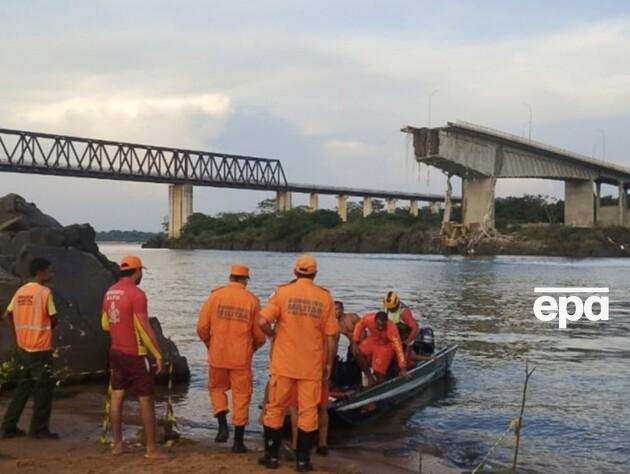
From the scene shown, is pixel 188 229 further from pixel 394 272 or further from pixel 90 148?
pixel 394 272

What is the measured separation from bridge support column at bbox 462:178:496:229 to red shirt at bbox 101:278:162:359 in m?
91.1

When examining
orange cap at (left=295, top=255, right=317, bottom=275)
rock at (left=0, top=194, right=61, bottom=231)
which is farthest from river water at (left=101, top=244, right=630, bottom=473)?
rock at (left=0, top=194, right=61, bottom=231)

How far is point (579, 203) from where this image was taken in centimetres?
11375

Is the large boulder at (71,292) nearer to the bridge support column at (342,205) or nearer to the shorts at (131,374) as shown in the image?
the shorts at (131,374)

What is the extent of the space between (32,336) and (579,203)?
367 ft

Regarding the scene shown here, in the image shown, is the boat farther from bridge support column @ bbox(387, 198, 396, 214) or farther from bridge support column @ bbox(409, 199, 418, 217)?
bridge support column @ bbox(409, 199, 418, 217)

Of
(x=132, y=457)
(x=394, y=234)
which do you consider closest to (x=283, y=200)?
(x=394, y=234)

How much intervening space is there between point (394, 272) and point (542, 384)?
155ft

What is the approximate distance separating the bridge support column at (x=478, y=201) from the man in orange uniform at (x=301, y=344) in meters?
90.9

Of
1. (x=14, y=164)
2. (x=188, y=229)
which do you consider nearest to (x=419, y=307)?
(x=14, y=164)

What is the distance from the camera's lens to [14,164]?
112 meters

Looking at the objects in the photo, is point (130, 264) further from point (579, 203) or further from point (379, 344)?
point (579, 203)

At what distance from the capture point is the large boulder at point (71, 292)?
13.5m

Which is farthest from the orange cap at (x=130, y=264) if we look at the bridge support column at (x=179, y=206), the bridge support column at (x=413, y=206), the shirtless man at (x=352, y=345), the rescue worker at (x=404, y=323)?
the bridge support column at (x=413, y=206)
